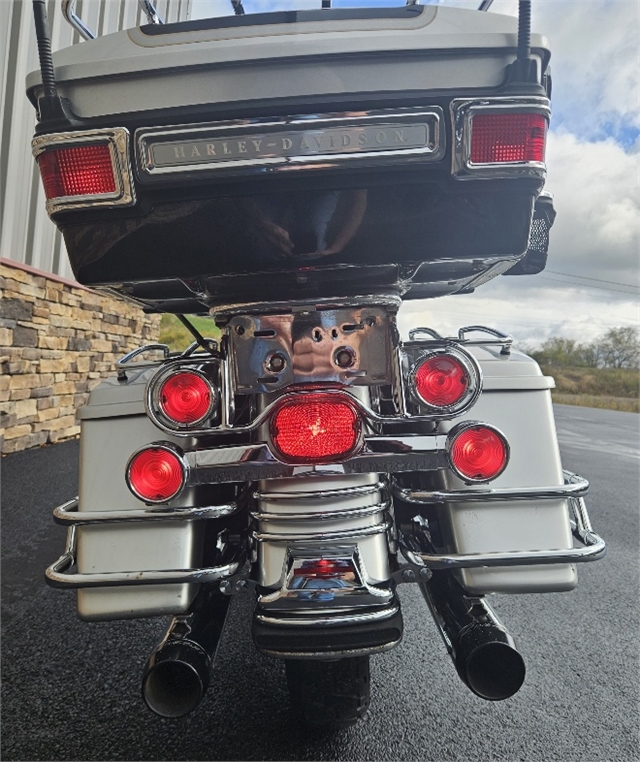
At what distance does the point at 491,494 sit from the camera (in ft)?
4.00

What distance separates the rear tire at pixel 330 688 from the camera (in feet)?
4.30

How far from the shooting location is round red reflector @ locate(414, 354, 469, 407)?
1200mm

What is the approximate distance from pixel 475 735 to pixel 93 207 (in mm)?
1727

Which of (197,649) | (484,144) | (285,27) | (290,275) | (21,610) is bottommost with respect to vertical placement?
(21,610)

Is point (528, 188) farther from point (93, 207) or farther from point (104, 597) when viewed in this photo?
point (104, 597)

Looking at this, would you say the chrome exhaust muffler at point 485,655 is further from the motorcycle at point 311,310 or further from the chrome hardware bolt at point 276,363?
the chrome hardware bolt at point 276,363

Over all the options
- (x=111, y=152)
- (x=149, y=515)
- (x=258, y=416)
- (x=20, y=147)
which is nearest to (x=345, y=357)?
(x=258, y=416)

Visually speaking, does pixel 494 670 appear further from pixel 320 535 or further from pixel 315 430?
→ pixel 315 430

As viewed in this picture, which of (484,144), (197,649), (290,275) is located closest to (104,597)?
(197,649)

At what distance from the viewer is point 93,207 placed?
118 centimetres

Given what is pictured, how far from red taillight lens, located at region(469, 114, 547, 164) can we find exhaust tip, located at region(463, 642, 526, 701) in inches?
40.2

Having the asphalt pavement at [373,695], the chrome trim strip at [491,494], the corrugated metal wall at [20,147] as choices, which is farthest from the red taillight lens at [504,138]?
the corrugated metal wall at [20,147]

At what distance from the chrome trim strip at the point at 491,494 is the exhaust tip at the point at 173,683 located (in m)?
0.57

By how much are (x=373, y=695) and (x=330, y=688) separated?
447 millimetres
